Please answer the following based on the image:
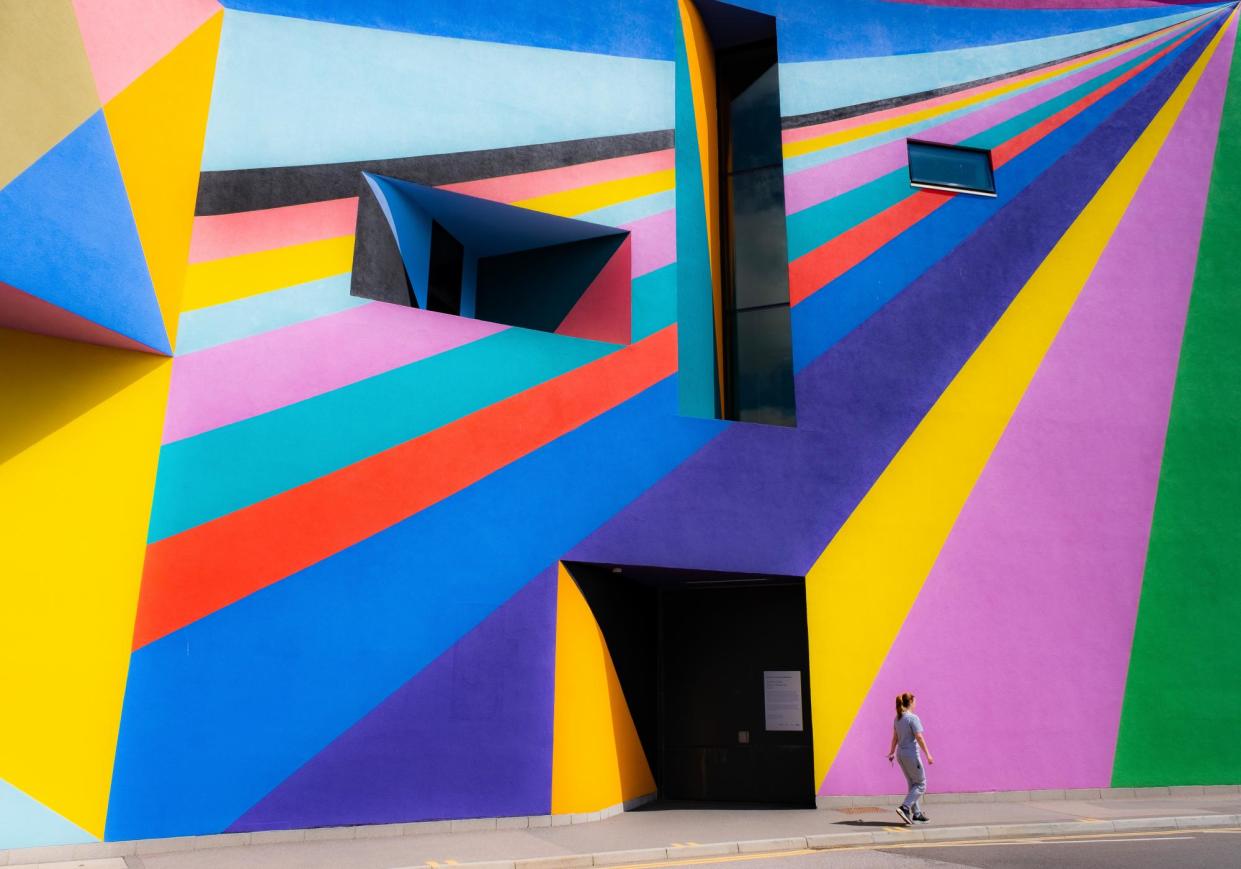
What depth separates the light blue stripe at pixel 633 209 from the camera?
13.0 meters

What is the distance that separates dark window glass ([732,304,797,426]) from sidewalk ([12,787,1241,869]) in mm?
5699

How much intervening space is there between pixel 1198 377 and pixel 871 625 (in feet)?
23.7

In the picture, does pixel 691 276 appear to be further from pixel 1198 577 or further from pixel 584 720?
pixel 1198 577

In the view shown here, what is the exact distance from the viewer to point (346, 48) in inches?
475

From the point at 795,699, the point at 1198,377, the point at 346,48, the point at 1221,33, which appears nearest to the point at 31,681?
the point at 346,48

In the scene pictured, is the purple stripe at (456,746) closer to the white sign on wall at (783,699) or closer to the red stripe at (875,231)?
the white sign on wall at (783,699)

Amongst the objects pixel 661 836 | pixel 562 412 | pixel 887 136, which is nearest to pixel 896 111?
pixel 887 136

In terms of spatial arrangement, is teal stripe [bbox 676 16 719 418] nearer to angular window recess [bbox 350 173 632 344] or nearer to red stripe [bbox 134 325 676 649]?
red stripe [bbox 134 325 676 649]

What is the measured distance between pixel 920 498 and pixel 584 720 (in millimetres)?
5842

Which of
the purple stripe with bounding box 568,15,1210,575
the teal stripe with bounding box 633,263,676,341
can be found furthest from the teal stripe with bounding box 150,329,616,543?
the purple stripe with bounding box 568,15,1210,575

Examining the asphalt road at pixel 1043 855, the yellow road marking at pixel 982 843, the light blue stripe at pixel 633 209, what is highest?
the light blue stripe at pixel 633 209

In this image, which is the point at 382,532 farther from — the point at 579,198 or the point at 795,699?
the point at 795,699

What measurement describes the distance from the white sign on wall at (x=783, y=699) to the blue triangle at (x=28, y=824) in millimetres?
8524

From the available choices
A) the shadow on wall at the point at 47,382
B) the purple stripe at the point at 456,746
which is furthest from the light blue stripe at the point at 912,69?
the shadow on wall at the point at 47,382
